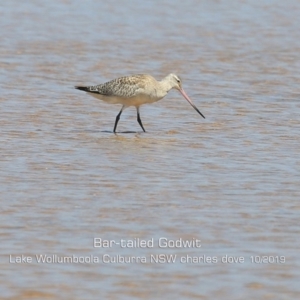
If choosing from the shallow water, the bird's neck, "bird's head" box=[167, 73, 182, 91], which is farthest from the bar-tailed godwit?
Result: the shallow water

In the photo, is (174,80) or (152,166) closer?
(152,166)

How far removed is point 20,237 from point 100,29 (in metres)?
12.6

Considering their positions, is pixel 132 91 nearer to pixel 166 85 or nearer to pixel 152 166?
pixel 166 85

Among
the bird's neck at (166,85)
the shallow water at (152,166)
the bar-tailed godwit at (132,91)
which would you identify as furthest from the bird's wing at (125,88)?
the shallow water at (152,166)

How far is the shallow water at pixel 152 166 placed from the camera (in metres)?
6.15

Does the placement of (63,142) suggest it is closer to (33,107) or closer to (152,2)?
(33,107)

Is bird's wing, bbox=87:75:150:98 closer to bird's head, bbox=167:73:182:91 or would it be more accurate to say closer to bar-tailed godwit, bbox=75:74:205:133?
bar-tailed godwit, bbox=75:74:205:133

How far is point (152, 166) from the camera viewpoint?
929 cm

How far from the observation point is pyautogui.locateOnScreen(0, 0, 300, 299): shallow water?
6.15m

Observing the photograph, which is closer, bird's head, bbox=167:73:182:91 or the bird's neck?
the bird's neck

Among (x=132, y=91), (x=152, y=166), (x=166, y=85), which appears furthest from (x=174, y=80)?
(x=152, y=166)

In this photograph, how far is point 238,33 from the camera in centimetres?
1914

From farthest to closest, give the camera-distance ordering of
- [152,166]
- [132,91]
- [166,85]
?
[166,85]
[132,91]
[152,166]

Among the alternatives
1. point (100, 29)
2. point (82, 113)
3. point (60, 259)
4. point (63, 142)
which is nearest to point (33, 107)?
point (82, 113)
